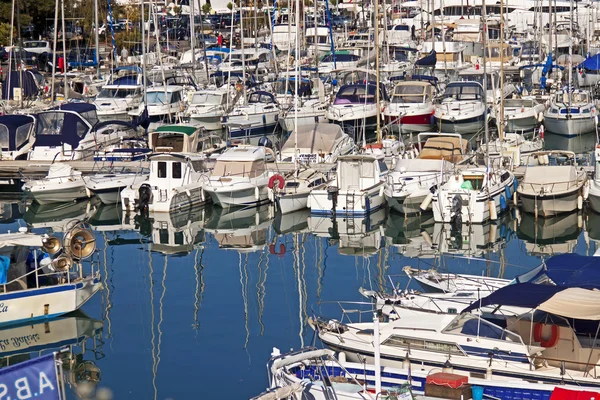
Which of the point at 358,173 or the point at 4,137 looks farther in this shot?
the point at 4,137

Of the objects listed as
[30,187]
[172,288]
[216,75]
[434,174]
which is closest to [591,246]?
[434,174]

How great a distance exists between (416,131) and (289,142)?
30.1 ft

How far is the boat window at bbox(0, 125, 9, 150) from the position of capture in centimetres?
3797

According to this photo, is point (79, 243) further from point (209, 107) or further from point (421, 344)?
point (209, 107)

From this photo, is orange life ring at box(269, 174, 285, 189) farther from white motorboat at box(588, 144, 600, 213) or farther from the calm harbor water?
white motorboat at box(588, 144, 600, 213)

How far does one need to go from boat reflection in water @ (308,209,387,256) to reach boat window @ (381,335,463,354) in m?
10.3

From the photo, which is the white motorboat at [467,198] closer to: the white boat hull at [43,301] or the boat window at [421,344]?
the white boat hull at [43,301]

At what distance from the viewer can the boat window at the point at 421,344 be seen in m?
16.8

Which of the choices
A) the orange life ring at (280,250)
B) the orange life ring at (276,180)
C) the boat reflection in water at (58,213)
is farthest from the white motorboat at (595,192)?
the boat reflection in water at (58,213)

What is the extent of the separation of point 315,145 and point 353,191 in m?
5.23

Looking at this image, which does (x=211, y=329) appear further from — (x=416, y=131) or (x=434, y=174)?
(x=416, y=131)

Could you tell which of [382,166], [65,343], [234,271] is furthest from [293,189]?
[65,343]

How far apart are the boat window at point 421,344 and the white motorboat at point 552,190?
13993 mm

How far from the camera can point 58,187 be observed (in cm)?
3303
